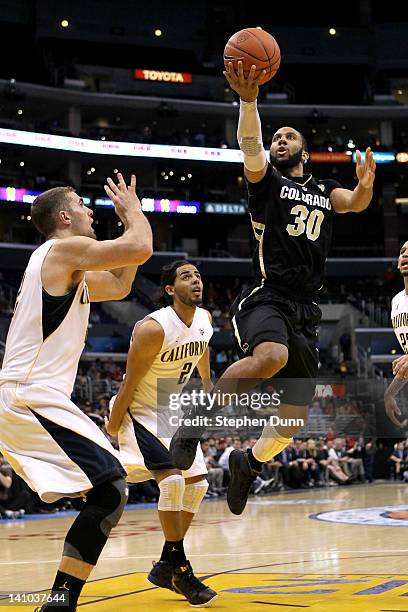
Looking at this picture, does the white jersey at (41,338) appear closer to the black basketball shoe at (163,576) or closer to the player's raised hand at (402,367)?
the black basketball shoe at (163,576)

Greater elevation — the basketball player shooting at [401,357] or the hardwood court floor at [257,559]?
the basketball player shooting at [401,357]

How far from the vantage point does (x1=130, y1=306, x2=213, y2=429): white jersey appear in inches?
269

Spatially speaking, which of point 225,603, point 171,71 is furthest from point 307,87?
point 225,603

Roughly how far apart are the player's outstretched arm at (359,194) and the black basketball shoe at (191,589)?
2.78m

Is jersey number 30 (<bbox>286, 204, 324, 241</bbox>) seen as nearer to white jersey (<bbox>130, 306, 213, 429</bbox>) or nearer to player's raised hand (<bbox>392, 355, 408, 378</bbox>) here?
white jersey (<bbox>130, 306, 213, 429</bbox>)

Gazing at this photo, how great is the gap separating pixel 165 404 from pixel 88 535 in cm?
229

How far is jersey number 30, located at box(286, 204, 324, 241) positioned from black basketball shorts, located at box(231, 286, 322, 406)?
444mm

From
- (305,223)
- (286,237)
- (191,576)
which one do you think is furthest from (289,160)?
(191,576)

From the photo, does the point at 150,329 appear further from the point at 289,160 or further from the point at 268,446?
the point at 289,160

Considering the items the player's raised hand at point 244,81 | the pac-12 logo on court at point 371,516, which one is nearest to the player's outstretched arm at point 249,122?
the player's raised hand at point 244,81

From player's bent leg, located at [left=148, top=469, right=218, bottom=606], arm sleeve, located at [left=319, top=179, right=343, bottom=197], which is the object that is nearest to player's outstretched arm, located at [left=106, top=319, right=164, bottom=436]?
player's bent leg, located at [left=148, top=469, right=218, bottom=606]

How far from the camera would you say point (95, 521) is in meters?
4.68

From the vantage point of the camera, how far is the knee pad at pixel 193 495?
6.73m

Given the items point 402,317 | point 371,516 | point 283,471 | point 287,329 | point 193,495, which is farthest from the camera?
point 283,471
